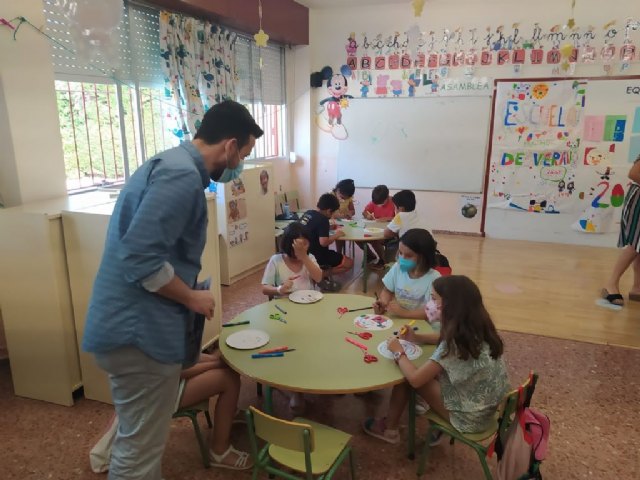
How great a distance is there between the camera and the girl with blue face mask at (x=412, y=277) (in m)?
2.49

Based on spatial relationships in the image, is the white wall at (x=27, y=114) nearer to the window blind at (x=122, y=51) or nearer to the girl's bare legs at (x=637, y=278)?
the window blind at (x=122, y=51)

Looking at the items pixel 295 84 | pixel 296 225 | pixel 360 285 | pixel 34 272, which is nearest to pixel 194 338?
pixel 296 225

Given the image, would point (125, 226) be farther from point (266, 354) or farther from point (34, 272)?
point (34, 272)

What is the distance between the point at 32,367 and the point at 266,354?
5.07 feet

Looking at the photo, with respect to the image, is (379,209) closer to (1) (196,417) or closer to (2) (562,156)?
(2) (562,156)

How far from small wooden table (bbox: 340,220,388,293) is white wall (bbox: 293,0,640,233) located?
2.23m

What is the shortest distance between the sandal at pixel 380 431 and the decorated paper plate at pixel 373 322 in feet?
1.60

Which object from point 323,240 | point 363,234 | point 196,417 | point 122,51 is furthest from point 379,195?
point 196,417

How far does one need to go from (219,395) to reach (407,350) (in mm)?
864

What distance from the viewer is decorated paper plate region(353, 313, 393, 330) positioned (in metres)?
2.27

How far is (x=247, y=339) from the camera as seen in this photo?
2133 mm

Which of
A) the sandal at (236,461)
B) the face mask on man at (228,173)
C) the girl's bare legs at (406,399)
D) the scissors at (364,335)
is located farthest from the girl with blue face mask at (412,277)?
the face mask on man at (228,173)

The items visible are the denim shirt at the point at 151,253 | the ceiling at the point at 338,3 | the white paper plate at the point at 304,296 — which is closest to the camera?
the denim shirt at the point at 151,253

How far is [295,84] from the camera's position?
22.0 feet
